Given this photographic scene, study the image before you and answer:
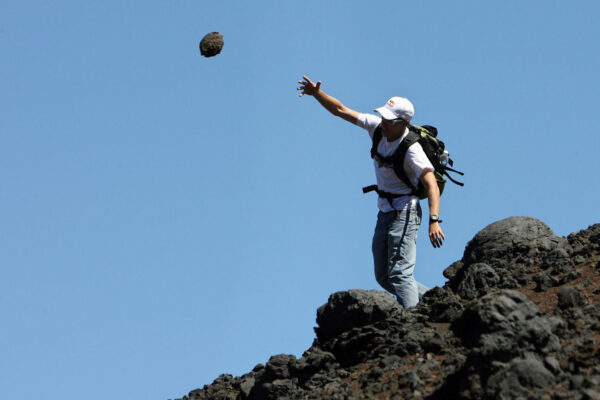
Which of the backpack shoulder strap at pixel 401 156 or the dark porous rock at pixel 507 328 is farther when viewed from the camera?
the backpack shoulder strap at pixel 401 156

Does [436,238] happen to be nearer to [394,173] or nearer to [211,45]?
[394,173]

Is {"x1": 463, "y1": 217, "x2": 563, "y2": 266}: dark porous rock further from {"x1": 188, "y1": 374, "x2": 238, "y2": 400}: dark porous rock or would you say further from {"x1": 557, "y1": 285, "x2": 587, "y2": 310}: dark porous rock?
{"x1": 188, "y1": 374, "x2": 238, "y2": 400}: dark porous rock

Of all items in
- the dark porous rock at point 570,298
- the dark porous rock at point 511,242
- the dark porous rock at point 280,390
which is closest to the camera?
the dark porous rock at point 570,298

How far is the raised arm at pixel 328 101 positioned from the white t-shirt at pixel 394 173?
38cm

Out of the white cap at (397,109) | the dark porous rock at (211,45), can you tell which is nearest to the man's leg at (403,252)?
the white cap at (397,109)

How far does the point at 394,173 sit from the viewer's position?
12.6 meters

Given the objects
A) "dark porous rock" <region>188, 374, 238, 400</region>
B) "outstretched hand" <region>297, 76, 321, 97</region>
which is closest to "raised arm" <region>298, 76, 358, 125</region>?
"outstretched hand" <region>297, 76, 321, 97</region>

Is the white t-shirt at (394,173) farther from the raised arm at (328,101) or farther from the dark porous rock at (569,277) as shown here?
the dark porous rock at (569,277)

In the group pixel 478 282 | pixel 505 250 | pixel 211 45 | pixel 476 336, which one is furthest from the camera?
pixel 211 45

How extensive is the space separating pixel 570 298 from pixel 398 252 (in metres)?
2.26

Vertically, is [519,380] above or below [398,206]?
below

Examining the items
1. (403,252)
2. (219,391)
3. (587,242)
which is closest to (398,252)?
(403,252)

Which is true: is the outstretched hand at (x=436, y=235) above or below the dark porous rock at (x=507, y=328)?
above

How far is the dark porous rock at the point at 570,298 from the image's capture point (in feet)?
37.9
